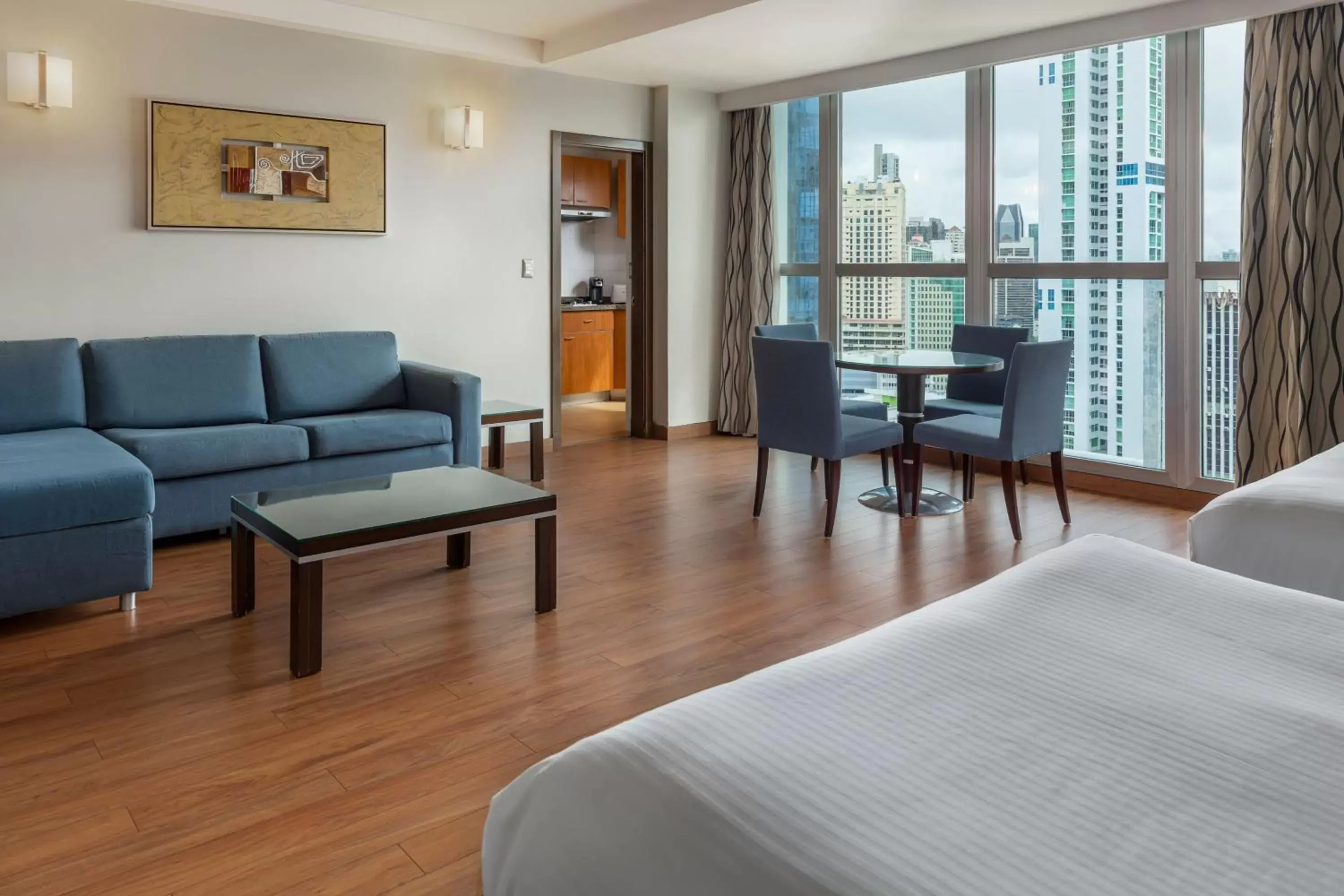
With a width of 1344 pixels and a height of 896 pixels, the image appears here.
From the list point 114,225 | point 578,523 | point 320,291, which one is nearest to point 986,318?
point 578,523

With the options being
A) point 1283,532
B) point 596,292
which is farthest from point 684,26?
point 596,292

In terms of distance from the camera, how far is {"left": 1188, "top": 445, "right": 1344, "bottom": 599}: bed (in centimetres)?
236

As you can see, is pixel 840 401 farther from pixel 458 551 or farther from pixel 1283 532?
pixel 1283 532

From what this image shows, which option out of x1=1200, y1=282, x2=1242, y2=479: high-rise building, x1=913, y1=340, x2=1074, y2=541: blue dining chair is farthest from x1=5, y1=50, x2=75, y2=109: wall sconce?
x1=1200, y1=282, x2=1242, y2=479: high-rise building

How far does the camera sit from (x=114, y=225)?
4.93 m

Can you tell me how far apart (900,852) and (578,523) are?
3919 millimetres

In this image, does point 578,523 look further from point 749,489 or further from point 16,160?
point 16,160

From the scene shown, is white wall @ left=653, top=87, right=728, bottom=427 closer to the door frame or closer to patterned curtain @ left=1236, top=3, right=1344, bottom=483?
the door frame

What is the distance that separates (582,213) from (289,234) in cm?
392

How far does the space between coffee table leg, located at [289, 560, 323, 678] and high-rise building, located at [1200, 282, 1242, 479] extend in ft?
14.4

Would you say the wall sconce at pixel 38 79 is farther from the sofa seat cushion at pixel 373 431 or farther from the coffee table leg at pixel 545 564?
the coffee table leg at pixel 545 564

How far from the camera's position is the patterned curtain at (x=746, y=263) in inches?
280

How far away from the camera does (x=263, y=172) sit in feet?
17.4

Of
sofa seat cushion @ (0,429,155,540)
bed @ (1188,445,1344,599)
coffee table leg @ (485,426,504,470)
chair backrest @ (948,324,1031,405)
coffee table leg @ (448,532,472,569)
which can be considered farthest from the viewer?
coffee table leg @ (485,426,504,470)
